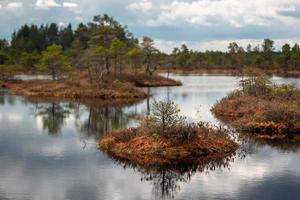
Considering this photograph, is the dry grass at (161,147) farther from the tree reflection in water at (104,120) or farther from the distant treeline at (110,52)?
the distant treeline at (110,52)

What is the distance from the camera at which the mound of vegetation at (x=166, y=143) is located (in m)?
25.1

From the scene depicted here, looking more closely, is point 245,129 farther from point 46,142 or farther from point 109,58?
point 109,58

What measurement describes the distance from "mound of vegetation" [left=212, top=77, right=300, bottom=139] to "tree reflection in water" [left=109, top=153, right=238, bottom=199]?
8.06m

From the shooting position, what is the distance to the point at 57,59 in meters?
81.4

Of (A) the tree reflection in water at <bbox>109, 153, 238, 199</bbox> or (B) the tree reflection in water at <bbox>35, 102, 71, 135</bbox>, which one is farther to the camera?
(B) the tree reflection in water at <bbox>35, 102, 71, 135</bbox>

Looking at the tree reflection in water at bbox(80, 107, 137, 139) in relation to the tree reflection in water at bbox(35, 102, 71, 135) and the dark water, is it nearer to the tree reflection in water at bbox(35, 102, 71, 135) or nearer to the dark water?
the dark water

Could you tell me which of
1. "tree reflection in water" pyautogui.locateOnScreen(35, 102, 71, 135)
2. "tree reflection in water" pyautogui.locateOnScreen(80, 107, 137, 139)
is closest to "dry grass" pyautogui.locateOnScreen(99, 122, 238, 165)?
"tree reflection in water" pyautogui.locateOnScreen(80, 107, 137, 139)

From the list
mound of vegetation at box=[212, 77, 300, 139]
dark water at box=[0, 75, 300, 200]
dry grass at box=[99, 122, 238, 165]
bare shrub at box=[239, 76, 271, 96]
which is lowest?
dark water at box=[0, 75, 300, 200]

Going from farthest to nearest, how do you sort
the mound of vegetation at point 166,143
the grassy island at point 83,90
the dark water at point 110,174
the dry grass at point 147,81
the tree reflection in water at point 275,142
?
the dry grass at point 147,81 < the grassy island at point 83,90 < the tree reflection in water at point 275,142 < the mound of vegetation at point 166,143 < the dark water at point 110,174

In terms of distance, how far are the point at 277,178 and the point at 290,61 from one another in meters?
132

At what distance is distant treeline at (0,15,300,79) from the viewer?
3371 inches

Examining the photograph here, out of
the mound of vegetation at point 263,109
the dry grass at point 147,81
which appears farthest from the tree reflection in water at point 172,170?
the dry grass at point 147,81

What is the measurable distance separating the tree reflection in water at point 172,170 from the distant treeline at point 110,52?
52.1 m

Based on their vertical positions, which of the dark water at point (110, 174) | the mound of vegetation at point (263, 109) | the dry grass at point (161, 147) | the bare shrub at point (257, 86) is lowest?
the dark water at point (110, 174)
